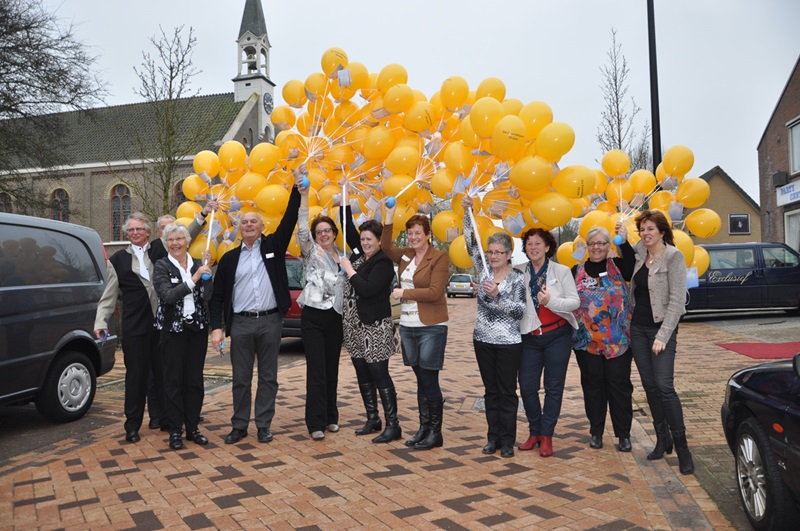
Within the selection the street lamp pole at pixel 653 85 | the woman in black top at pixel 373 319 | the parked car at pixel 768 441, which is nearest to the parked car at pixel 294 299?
the street lamp pole at pixel 653 85

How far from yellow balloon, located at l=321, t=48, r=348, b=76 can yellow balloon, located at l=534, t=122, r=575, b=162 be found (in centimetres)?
183

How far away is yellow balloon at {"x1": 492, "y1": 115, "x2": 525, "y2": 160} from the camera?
15.1 feet

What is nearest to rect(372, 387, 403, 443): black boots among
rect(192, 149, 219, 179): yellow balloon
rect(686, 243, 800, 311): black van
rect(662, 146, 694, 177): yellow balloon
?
rect(192, 149, 219, 179): yellow balloon

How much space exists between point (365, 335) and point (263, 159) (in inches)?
67.6

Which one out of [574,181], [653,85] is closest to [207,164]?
[574,181]

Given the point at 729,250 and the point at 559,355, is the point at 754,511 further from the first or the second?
the point at 729,250

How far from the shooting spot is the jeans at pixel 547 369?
16.5ft

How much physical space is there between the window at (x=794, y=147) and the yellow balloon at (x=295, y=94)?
2236cm

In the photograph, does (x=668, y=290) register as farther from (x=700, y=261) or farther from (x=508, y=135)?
(x=508, y=135)

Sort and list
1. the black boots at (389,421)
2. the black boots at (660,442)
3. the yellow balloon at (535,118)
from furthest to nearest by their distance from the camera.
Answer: the black boots at (389,421), the black boots at (660,442), the yellow balloon at (535,118)

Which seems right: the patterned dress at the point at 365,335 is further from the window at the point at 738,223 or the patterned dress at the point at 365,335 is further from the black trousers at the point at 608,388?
the window at the point at 738,223

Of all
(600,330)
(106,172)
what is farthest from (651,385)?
(106,172)

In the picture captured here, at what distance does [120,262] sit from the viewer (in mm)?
5730

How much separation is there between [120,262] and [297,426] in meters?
2.17
